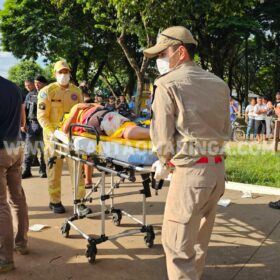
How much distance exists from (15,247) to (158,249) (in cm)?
142

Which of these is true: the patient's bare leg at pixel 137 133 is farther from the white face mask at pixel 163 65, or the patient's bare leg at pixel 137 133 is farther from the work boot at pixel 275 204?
Answer: the work boot at pixel 275 204

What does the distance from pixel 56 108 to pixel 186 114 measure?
119 inches

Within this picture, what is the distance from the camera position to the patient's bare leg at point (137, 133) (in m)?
3.49

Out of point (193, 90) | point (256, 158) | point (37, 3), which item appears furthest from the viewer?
Answer: point (37, 3)

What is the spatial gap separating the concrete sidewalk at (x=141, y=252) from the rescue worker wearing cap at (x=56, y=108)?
36 centimetres

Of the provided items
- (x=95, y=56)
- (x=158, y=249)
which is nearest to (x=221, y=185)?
(x=158, y=249)

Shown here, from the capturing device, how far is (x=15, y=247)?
151 inches

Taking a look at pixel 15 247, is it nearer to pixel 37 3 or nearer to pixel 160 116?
pixel 160 116

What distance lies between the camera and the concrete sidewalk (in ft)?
11.4

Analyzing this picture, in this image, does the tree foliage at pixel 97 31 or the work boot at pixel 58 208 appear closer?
the work boot at pixel 58 208

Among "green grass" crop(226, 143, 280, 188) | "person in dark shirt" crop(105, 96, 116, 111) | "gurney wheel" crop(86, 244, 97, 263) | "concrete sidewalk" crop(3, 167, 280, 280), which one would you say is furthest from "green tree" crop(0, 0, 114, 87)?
"gurney wheel" crop(86, 244, 97, 263)

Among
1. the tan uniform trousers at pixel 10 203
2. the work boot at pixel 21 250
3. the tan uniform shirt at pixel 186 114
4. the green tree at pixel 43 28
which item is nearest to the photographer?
the tan uniform shirt at pixel 186 114

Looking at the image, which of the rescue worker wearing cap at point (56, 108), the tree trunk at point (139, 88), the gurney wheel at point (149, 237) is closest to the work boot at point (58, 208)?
the rescue worker wearing cap at point (56, 108)

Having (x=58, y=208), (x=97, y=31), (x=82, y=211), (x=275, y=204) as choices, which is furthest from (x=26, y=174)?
(x=97, y=31)
